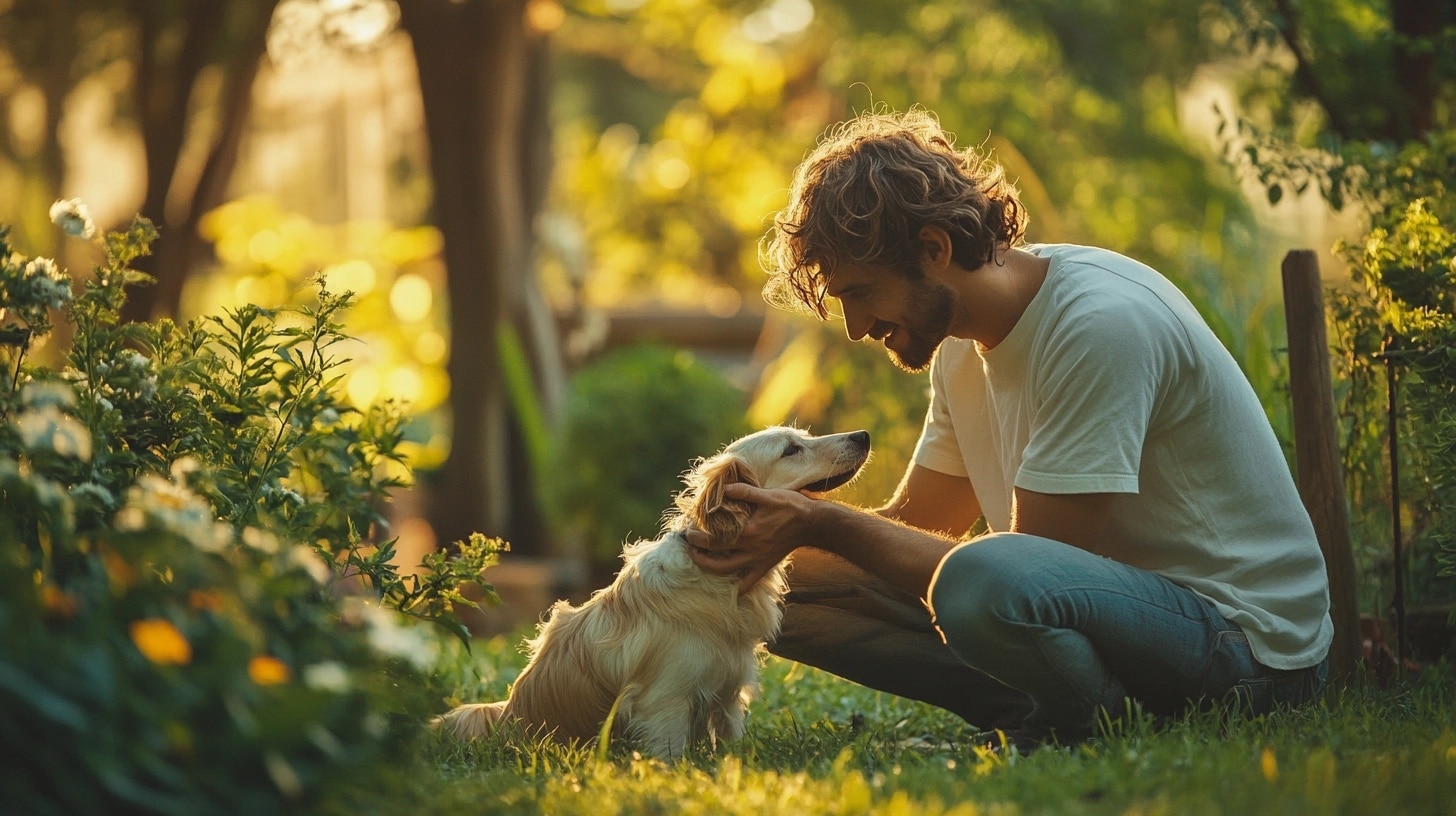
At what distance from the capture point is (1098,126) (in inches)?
473

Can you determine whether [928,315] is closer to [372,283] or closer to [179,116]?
[179,116]

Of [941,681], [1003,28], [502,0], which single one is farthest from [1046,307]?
[1003,28]

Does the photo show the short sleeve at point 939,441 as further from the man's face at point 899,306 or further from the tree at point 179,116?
the tree at point 179,116

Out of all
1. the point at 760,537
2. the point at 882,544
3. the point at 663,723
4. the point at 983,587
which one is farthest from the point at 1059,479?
the point at 663,723

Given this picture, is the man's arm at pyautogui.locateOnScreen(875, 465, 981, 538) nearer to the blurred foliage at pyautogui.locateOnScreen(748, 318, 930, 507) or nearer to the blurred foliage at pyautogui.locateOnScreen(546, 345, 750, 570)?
the blurred foliage at pyautogui.locateOnScreen(748, 318, 930, 507)

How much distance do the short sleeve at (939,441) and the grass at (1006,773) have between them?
30.9 inches

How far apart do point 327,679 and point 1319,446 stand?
2.85 meters

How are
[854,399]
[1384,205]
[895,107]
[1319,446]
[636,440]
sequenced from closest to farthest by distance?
1. [1319,446]
2. [1384,205]
3. [854,399]
4. [636,440]
5. [895,107]

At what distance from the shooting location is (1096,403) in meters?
3.06

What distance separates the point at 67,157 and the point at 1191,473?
15.0 m

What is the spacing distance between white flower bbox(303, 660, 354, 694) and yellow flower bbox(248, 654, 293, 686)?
0.04 m

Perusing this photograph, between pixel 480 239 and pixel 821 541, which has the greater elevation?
pixel 480 239

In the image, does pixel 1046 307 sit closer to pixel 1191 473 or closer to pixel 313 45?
pixel 1191 473

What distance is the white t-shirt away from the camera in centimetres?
Result: 306
